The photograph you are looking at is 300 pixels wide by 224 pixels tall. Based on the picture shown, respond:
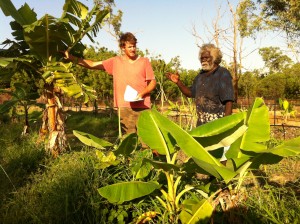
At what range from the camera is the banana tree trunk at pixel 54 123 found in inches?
198

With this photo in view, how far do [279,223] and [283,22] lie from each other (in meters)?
20.0

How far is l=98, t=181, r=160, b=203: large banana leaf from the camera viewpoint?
250cm

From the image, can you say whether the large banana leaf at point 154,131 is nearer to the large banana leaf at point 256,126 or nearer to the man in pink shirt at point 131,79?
the large banana leaf at point 256,126

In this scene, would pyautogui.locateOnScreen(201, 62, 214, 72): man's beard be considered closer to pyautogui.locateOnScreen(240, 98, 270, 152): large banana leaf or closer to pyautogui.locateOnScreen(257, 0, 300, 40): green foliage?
pyautogui.locateOnScreen(240, 98, 270, 152): large banana leaf

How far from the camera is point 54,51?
202 inches

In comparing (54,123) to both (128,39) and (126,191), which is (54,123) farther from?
(126,191)

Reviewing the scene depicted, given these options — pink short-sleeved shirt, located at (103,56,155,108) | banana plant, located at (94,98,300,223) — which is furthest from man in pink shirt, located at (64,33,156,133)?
banana plant, located at (94,98,300,223)

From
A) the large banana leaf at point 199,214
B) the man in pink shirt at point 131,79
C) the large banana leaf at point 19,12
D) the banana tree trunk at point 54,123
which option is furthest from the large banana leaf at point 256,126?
the large banana leaf at point 19,12

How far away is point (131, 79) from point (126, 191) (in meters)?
1.71

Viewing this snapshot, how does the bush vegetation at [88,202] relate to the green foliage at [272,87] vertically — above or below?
below

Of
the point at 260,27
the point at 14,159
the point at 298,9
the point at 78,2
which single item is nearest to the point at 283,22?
the point at 260,27

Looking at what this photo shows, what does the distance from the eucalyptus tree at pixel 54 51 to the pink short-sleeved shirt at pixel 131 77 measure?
1.06 metres

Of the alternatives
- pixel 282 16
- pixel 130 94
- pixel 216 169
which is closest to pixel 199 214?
pixel 216 169

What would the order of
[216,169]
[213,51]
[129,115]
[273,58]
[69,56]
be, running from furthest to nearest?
[273,58], [69,56], [129,115], [213,51], [216,169]
